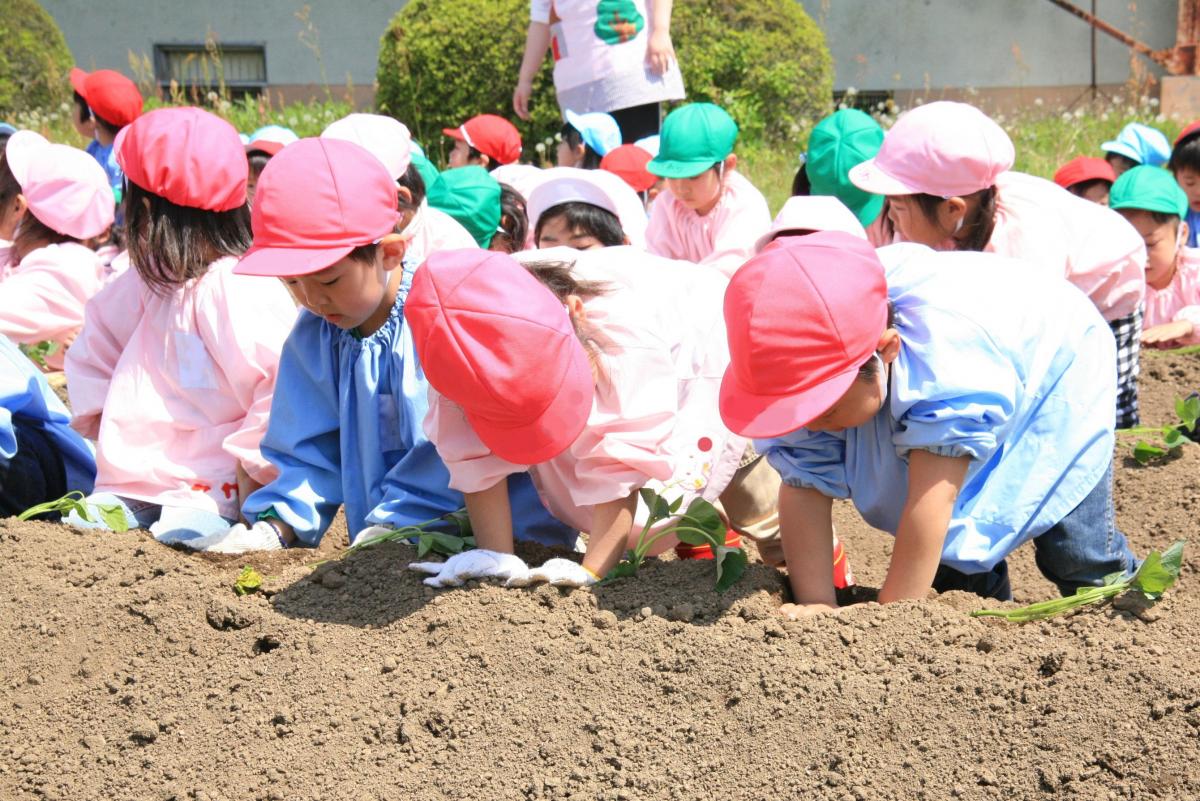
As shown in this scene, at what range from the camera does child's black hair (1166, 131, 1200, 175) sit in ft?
22.1

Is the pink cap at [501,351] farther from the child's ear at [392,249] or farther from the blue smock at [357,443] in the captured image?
the blue smock at [357,443]

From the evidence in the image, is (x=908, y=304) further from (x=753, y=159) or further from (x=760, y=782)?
(x=753, y=159)

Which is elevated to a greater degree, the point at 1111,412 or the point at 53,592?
the point at 1111,412

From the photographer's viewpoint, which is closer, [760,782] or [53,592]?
[760,782]

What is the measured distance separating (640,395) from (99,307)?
190 cm

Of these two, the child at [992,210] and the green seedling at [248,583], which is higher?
the child at [992,210]

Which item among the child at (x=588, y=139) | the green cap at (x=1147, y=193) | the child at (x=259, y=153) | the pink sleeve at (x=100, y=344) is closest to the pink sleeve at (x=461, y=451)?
the pink sleeve at (x=100, y=344)

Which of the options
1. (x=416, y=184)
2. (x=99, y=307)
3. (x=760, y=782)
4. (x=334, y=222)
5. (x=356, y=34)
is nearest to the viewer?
(x=760, y=782)

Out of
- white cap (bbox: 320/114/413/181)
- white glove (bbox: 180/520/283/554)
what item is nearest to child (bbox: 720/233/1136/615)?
white glove (bbox: 180/520/283/554)

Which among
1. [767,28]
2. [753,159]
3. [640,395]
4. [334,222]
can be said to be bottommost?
[753,159]

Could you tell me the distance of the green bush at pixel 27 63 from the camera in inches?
495

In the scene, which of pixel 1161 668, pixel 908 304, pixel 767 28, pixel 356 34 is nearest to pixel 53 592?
pixel 908 304

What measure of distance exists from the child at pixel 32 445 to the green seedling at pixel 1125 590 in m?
2.72

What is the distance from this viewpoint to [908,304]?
2725 millimetres
